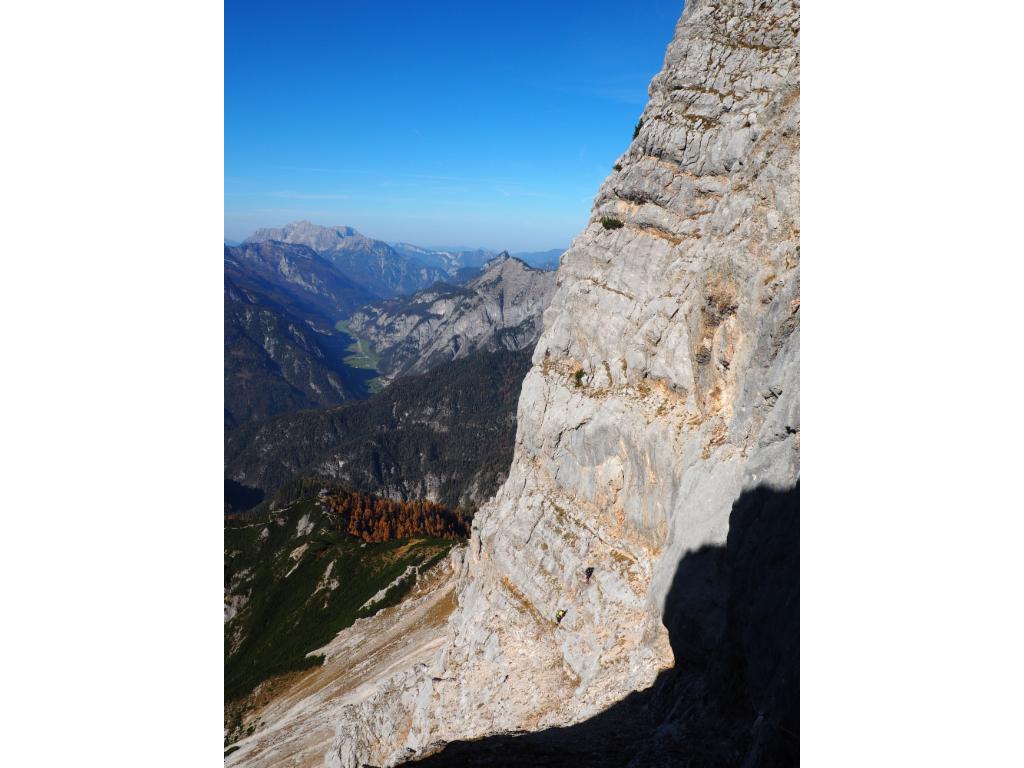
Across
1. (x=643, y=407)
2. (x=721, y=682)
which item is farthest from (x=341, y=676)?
(x=721, y=682)

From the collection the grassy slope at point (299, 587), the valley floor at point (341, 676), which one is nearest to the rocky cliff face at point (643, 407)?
the valley floor at point (341, 676)

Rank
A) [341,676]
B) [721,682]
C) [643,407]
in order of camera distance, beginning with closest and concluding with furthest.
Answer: [721,682], [643,407], [341,676]

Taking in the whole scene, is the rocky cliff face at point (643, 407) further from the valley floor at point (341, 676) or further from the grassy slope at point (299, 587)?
the grassy slope at point (299, 587)

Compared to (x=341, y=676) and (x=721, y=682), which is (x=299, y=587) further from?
(x=721, y=682)

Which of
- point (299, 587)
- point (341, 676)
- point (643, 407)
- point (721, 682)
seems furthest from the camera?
point (299, 587)

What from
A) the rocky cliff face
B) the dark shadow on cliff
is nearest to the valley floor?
the rocky cliff face

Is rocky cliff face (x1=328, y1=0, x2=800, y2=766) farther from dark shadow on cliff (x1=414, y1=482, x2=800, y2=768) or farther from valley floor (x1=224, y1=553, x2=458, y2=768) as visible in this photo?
valley floor (x1=224, y1=553, x2=458, y2=768)
